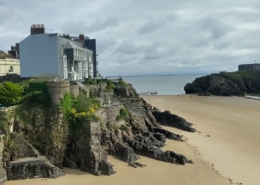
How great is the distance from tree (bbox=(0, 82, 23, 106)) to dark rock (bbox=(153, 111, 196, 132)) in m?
19.1

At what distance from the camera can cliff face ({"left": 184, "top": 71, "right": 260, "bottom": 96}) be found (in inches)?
3440

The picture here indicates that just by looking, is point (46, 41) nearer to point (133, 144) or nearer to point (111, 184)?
point (133, 144)

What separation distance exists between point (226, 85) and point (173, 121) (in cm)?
5658

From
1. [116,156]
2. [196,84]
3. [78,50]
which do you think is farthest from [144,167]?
[196,84]

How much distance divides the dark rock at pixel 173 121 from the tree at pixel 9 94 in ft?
62.7

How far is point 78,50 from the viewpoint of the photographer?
45.6 m

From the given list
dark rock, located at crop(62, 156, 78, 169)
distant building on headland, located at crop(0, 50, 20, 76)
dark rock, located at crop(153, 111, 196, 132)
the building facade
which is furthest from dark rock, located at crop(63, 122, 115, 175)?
distant building on headland, located at crop(0, 50, 20, 76)

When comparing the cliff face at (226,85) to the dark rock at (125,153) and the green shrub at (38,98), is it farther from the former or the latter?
the green shrub at (38,98)

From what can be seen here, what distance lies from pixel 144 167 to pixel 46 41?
24.1m

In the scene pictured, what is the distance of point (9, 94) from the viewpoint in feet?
83.6

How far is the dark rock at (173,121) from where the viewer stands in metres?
36.5

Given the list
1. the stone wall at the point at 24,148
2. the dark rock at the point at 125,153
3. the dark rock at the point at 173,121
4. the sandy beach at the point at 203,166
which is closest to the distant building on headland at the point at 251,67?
the sandy beach at the point at 203,166

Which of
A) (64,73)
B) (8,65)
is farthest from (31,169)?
(8,65)

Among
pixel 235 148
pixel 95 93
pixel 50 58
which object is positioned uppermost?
pixel 50 58
